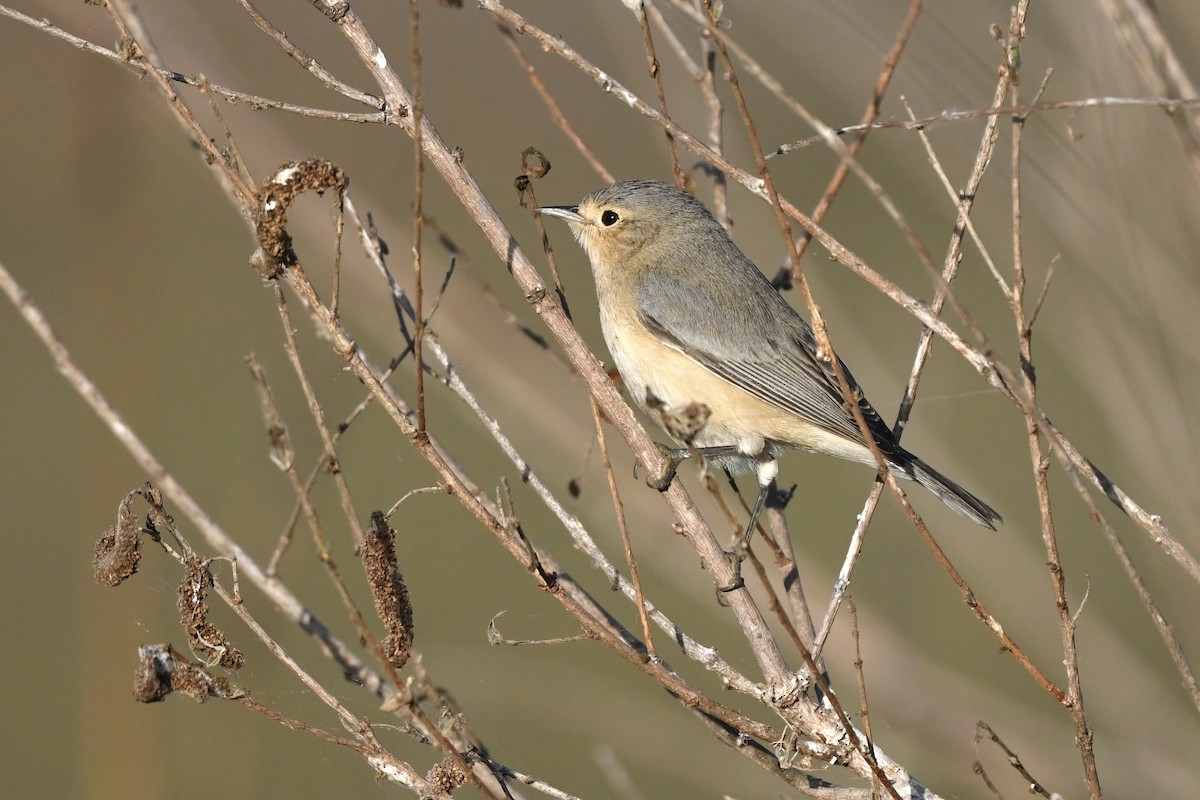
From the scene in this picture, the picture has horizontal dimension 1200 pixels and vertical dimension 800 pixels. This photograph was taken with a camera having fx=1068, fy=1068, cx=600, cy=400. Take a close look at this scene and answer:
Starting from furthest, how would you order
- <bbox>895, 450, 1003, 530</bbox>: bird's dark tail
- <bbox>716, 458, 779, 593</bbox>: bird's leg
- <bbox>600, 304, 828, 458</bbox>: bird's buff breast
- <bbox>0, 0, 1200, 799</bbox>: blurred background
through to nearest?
<bbox>600, 304, 828, 458</bbox>: bird's buff breast < <bbox>895, 450, 1003, 530</bbox>: bird's dark tail < <bbox>0, 0, 1200, 799</bbox>: blurred background < <bbox>716, 458, 779, 593</bbox>: bird's leg

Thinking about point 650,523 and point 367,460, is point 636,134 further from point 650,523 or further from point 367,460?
point 650,523

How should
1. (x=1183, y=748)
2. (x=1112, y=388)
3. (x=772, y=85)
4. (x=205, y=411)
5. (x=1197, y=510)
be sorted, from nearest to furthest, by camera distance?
(x=772, y=85)
(x=1197, y=510)
(x=1112, y=388)
(x=1183, y=748)
(x=205, y=411)

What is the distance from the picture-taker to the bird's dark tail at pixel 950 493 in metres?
3.29

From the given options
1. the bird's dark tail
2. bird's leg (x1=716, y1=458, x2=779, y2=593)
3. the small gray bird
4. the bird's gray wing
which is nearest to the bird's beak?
the small gray bird

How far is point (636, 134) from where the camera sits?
14.6 meters

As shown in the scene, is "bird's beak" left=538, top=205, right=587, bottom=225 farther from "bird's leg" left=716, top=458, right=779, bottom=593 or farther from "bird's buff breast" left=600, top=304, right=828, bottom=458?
"bird's leg" left=716, top=458, right=779, bottom=593

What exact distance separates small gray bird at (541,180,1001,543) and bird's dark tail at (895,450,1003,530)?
0.18 m

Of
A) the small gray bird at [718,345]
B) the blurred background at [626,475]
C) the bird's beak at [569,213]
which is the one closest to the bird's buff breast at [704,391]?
the small gray bird at [718,345]

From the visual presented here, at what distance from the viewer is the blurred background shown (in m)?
2.92

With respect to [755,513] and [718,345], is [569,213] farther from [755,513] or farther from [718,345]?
[755,513]

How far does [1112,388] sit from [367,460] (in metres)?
7.71

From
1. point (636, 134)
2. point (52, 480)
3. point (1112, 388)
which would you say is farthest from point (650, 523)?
point (636, 134)

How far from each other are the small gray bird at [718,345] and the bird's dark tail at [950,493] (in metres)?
0.18

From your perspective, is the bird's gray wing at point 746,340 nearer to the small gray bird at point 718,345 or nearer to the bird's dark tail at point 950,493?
the small gray bird at point 718,345
